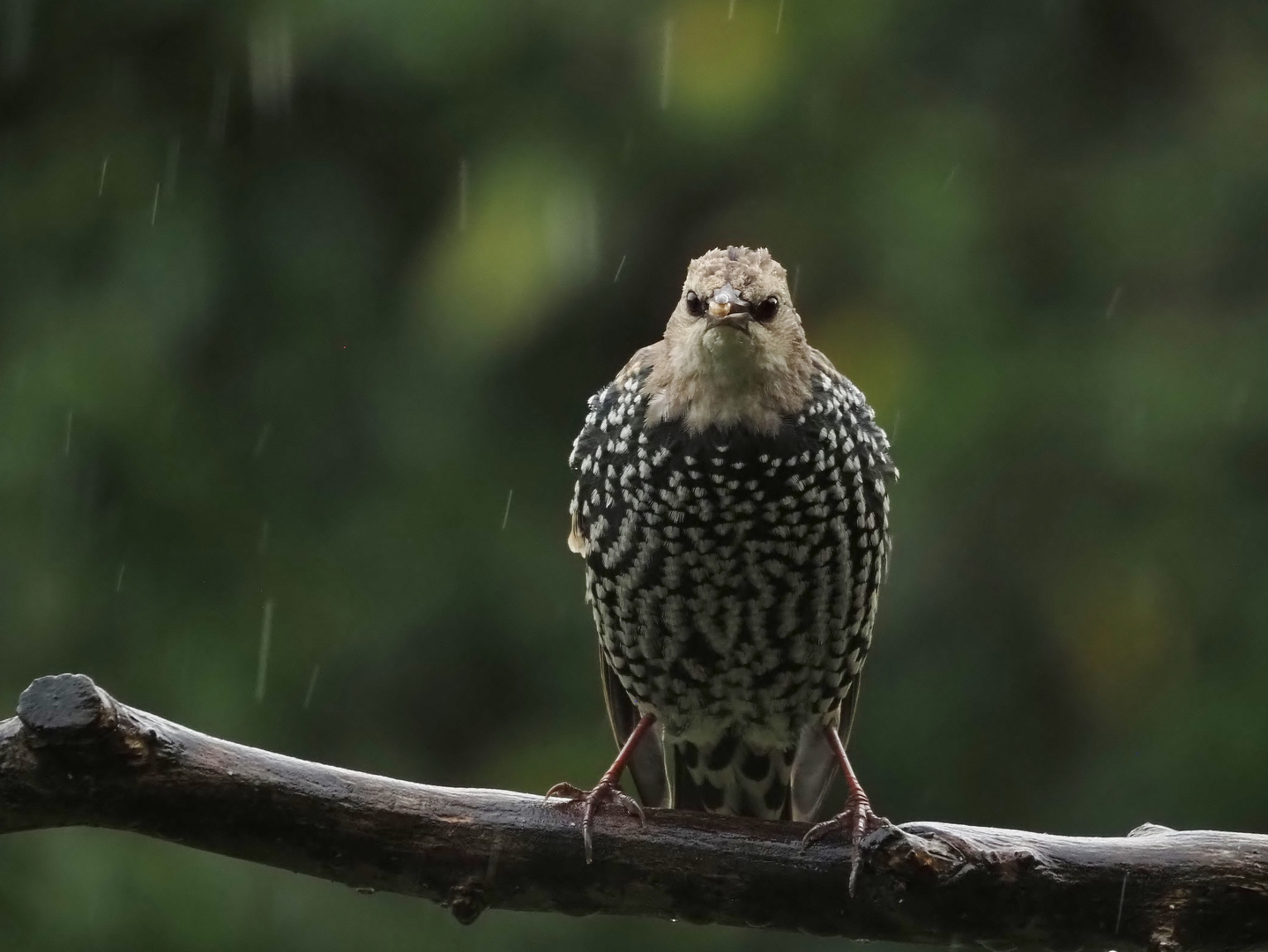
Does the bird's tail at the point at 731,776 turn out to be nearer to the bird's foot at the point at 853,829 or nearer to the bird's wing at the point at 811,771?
the bird's wing at the point at 811,771

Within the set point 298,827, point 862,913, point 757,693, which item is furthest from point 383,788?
point 757,693

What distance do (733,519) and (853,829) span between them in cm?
74

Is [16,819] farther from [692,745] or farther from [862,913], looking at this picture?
[692,745]

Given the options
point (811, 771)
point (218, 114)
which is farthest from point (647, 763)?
point (218, 114)

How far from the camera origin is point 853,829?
3.41 m

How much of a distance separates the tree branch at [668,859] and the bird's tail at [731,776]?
0.89 meters

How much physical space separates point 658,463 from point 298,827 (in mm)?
1182

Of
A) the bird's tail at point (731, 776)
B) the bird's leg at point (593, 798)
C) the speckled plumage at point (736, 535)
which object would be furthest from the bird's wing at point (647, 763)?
the bird's leg at point (593, 798)

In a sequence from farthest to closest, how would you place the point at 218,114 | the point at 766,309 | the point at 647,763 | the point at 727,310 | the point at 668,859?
the point at 218,114
the point at 647,763
the point at 766,309
the point at 727,310
the point at 668,859

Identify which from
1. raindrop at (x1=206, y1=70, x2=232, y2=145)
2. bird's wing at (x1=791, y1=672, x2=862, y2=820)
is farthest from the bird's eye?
raindrop at (x1=206, y1=70, x2=232, y2=145)

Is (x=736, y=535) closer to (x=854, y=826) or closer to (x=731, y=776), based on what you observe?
(x=854, y=826)

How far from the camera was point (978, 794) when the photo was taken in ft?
20.1

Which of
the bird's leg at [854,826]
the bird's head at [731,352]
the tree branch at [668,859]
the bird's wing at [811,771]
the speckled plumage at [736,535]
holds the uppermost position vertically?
the bird's head at [731,352]

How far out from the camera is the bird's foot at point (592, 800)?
3346 millimetres
